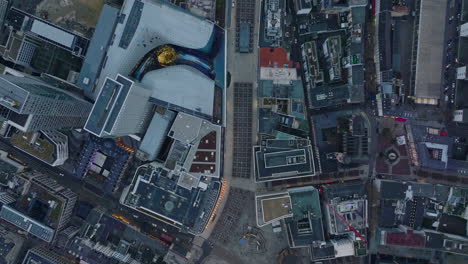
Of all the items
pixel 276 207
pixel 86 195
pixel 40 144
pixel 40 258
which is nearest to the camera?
pixel 40 258

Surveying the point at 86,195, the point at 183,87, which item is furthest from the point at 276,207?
the point at 86,195

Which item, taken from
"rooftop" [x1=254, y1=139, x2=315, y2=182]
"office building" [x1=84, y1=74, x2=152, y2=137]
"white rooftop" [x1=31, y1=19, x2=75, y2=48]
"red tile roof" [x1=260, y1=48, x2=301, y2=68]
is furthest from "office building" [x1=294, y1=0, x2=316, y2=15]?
"white rooftop" [x1=31, y1=19, x2=75, y2=48]

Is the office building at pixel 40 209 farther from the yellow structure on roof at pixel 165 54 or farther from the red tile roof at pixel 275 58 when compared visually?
the red tile roof at pixel 275 58

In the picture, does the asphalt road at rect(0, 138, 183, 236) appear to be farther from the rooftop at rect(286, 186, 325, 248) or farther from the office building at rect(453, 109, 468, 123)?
the office building at rect(453, 109, 468, 123)

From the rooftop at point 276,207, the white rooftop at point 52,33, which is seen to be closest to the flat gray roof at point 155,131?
the white rooftop at point 52,33

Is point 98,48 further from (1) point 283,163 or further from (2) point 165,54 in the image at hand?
(1) point 283,163

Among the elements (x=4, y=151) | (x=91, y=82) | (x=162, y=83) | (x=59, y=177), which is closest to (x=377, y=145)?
(x=162, y=83)

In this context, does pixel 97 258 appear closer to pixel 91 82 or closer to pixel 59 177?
pixel 59 177

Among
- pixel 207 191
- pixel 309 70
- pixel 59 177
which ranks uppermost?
pixel 309 70
